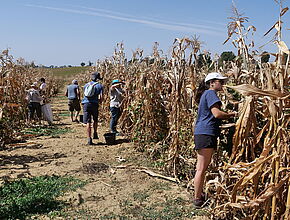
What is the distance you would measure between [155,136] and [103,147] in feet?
5.09

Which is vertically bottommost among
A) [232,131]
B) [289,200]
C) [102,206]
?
[102,206]

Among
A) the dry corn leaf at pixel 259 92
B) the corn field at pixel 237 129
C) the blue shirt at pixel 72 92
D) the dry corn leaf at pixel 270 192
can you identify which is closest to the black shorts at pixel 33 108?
the blue shirt at pixel 72 92

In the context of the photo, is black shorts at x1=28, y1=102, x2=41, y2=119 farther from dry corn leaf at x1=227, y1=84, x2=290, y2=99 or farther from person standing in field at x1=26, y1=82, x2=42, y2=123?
dry corn leaf at x1=227, y1=84, x2=290, y2=99

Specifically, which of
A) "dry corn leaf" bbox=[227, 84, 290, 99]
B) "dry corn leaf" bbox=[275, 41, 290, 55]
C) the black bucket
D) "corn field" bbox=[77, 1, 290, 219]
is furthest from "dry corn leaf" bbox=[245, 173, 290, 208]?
the black bucket

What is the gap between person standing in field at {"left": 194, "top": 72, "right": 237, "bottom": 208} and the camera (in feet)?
11.7

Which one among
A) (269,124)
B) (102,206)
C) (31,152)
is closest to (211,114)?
(269,124)

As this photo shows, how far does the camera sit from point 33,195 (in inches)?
173

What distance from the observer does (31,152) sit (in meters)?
6.96

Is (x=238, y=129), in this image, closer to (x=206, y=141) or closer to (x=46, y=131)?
(x=206, y=141)

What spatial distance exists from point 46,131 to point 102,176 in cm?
463

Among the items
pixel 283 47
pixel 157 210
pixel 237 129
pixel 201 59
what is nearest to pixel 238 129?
pixel 237 129

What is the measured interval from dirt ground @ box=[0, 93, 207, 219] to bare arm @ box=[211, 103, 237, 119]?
1367 mm

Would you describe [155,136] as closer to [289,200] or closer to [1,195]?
[1,195]

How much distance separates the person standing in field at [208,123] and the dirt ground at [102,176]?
635mm
